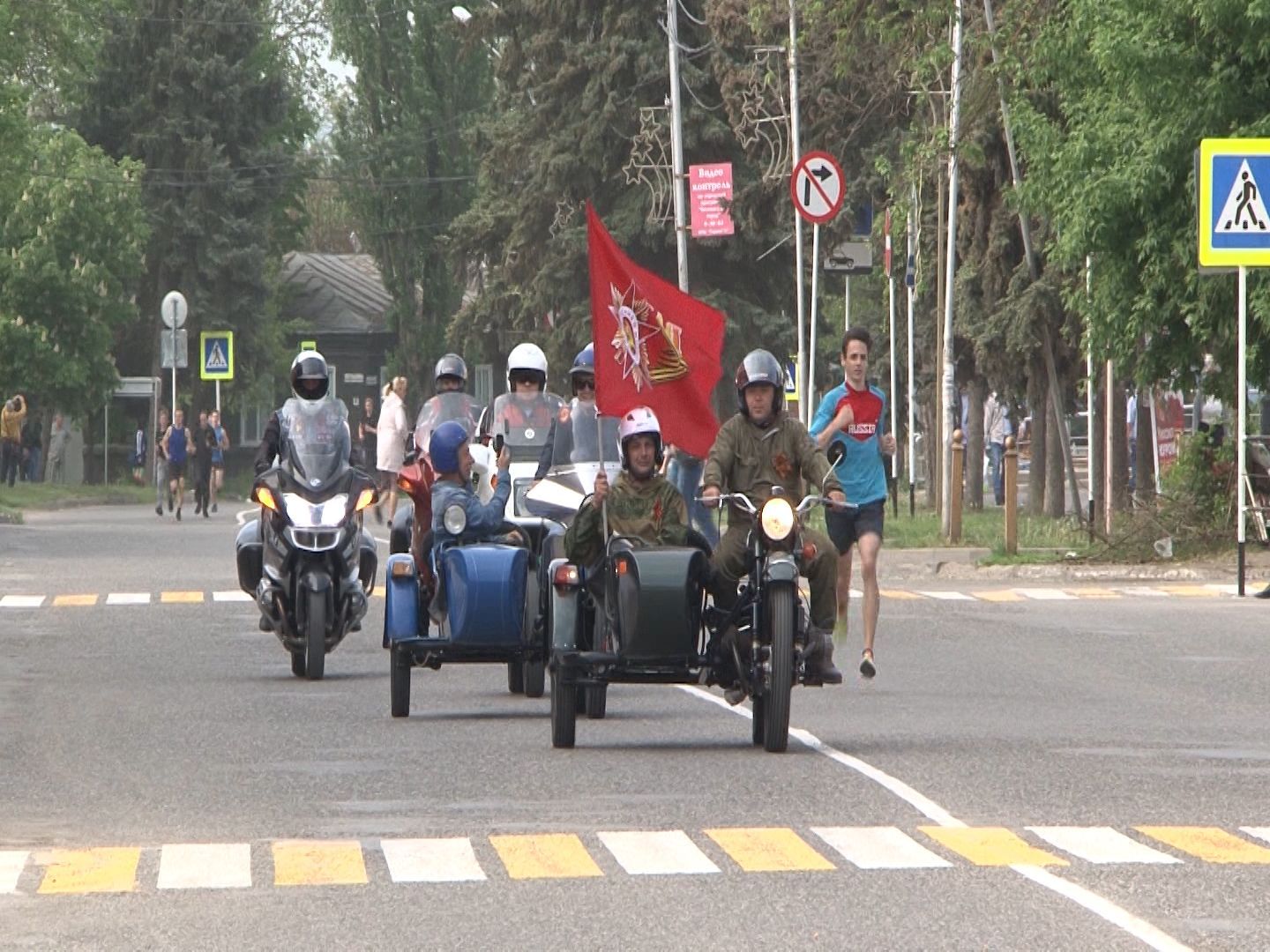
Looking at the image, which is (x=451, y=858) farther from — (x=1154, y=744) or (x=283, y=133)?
(x=283, y=133)

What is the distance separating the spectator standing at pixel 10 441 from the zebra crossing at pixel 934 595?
3229cm

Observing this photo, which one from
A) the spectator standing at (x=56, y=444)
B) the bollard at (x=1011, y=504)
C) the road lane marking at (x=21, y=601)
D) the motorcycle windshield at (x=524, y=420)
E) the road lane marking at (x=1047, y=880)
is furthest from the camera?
the spectator standing at (x=56, y=444)

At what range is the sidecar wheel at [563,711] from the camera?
12906mm

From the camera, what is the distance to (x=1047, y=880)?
29.6ft

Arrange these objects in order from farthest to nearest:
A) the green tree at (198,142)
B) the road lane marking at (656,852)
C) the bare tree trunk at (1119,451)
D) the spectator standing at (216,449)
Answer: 1. the green tree at (198,142)
2. the spectator standing at (216,449)
3. the bare tree trunk at (1119,451)
4. the road lane marking at (656,852)

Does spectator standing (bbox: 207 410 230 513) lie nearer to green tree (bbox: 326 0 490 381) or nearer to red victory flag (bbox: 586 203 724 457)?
red victory flag (bbox: 586 203 724 457)

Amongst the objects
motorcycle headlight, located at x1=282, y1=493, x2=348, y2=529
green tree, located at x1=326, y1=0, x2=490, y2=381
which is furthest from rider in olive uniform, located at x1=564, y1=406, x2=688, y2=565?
green tree, located at x1=326, y1=0, x2=490, y2=381

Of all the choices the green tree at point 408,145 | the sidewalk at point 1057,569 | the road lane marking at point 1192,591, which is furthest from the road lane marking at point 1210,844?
the green tree at point 408,145

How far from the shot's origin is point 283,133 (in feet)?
293

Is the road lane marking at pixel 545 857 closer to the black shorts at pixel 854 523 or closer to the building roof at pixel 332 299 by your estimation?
the black shorts at pixel 854 523

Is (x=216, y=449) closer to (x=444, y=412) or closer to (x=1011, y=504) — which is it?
(x=1011, y=504)

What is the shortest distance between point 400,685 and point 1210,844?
5.69 meters

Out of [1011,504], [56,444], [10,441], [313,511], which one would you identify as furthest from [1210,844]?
[56,444]

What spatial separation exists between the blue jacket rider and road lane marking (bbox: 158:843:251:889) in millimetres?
4698
